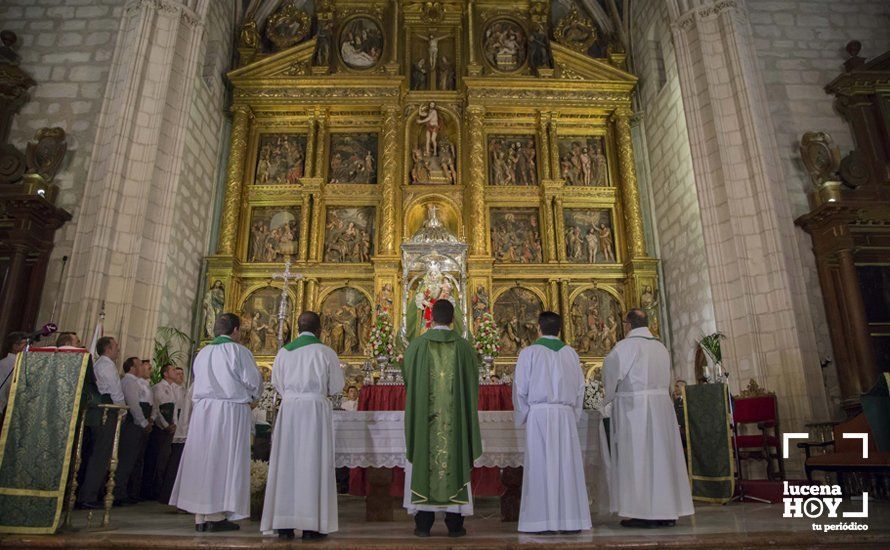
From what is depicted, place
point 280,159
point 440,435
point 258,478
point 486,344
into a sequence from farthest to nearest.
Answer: point 280,159
point 486,344
point 258,478
point 440,435

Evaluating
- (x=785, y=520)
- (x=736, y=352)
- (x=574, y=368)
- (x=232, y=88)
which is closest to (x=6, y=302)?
(x=232, y=88)

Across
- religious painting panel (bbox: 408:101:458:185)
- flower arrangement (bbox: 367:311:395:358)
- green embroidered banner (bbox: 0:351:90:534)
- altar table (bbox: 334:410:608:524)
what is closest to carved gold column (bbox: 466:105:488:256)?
religious painting panel (bbox: 408:101:458:185)

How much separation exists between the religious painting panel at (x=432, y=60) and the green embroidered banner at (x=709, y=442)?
953 cm

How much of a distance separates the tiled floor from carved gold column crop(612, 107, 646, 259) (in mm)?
7317

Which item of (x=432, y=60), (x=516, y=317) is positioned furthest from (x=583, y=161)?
(x=432, y=60)

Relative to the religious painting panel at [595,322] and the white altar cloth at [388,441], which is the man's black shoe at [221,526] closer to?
the white altar cloth at [388,441]

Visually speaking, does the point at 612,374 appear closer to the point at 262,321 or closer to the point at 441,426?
the point at 441,426

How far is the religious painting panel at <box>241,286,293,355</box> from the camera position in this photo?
11.7 m

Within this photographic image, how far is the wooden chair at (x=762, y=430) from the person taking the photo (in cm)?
759

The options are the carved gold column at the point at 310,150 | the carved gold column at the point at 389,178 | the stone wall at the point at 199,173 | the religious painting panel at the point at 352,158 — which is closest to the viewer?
the stone wall at the point at 199,173

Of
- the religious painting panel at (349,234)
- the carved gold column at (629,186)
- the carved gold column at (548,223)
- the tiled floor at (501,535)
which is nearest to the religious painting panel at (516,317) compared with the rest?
the carved gold column at (548,223)

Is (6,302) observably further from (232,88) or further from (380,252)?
(232,88)

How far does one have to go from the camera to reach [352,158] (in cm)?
1340

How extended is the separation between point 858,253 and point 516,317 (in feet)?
18.8
